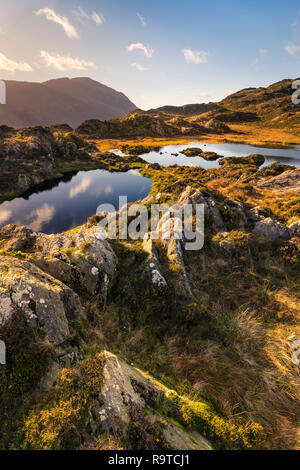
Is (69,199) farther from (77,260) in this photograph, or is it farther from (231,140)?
(231,140)

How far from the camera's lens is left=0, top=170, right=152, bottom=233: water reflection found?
116 feet

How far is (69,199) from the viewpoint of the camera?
4628 cm

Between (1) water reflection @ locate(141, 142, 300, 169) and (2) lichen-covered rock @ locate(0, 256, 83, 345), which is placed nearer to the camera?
(2) lichen-covered rock @ locate(0, 256, 83, 345)

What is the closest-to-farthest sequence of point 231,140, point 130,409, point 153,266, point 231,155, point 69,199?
1. point 130,409
2. point 153,266
3. point 69,199
4. point 231,155
5. point 231,140

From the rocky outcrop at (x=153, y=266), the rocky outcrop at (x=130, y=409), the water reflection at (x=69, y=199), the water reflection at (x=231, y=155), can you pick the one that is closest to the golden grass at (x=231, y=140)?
the water reflection at (x=231, y=155)

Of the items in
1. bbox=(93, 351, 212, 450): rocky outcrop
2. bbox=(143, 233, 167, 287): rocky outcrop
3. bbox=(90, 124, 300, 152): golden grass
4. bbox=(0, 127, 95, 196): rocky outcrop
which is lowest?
bbox=(93, 351, 212, 450): rocky outcrop

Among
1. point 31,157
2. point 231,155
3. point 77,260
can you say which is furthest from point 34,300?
point 231,155

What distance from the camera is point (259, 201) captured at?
82.2 feet

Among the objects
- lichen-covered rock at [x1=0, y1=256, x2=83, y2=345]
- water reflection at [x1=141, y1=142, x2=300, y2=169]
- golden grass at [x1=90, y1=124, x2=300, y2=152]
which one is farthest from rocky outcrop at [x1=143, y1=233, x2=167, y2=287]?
golden grass at [x1=90, y1=124, x2=300, y2=152]

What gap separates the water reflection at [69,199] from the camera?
35.5m

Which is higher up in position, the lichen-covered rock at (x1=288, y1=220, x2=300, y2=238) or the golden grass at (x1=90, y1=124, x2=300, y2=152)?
the golden grass at (x1=90, y1=124, x2=300, y2=152)

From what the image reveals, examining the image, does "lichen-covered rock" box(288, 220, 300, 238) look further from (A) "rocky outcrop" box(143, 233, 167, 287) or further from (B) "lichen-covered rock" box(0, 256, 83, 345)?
(B) "lichen-covered rock" box(0, 256, 83, 345)

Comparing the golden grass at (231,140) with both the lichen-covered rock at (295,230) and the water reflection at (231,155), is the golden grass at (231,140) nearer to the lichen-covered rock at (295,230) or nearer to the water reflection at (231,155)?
the water reflection at (231,155)
